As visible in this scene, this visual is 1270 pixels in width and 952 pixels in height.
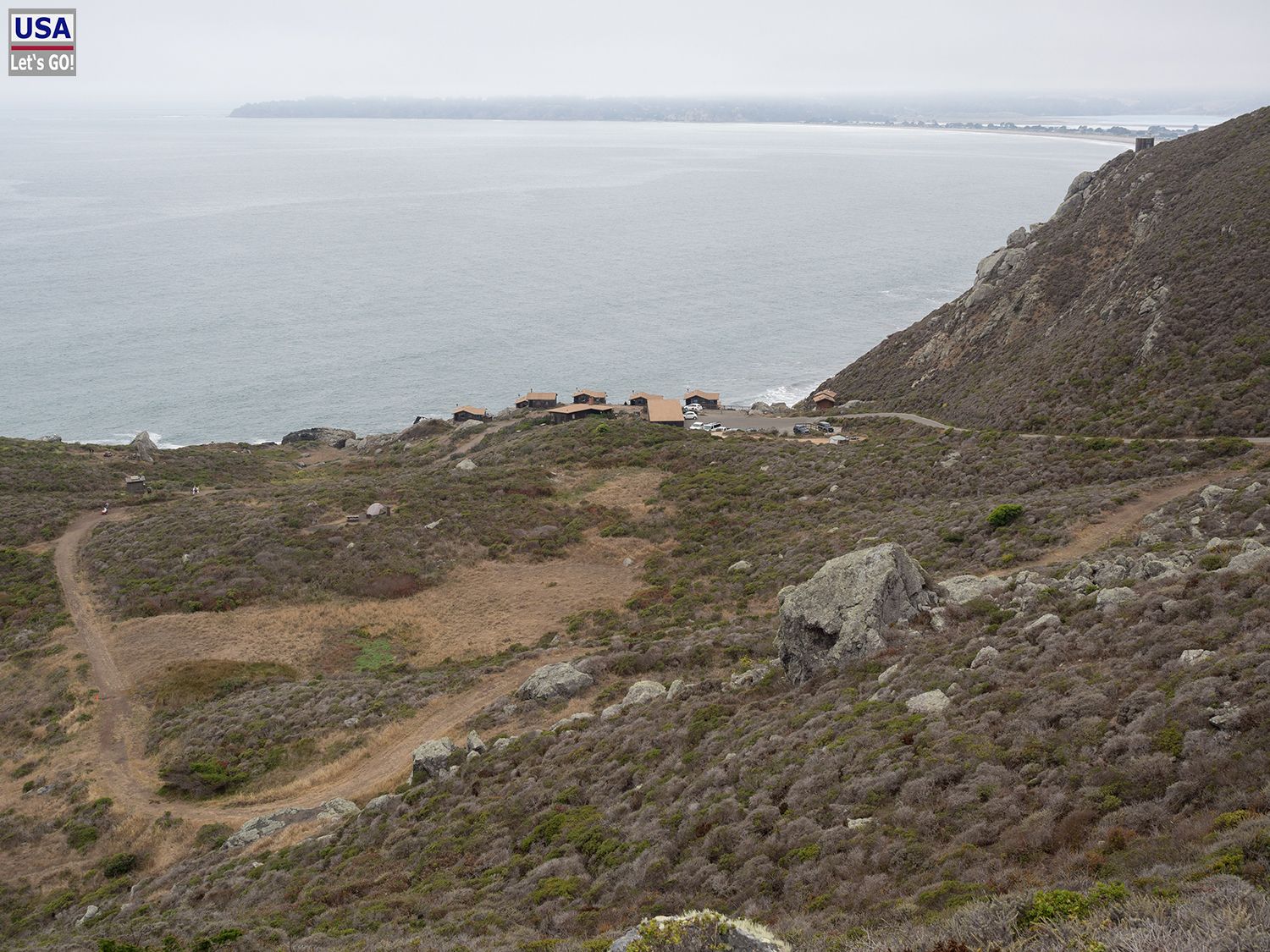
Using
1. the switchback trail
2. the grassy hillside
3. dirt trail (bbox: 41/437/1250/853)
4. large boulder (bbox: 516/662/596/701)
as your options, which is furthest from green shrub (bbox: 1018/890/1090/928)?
the switchback trail

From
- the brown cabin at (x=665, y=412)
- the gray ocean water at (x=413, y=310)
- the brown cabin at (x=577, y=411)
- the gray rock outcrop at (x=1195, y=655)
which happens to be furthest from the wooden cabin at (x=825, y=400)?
the gray rock outcrop at (x=1195, y=655)

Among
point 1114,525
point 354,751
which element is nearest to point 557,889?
point 354,751

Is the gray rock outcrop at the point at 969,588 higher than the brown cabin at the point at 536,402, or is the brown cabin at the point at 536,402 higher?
the gray rock outcrop at the point at 969,588

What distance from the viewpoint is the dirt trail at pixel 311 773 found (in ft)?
82.0

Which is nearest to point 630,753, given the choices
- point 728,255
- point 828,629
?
point 828,629

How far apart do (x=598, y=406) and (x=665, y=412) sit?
249 inches

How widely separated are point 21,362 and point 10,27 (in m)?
46.2

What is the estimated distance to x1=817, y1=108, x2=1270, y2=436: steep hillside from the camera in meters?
40.2

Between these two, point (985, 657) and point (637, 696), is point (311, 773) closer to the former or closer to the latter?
point (637, 696)

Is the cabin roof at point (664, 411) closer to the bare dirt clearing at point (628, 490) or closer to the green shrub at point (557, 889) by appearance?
the bare dirt clearing at point (628, 490)

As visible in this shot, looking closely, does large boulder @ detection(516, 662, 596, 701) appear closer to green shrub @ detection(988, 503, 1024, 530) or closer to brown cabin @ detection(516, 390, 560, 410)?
green shrub @ detection(988, 503, 1024, 530)

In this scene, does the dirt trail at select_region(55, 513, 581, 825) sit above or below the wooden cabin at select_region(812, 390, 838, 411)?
below

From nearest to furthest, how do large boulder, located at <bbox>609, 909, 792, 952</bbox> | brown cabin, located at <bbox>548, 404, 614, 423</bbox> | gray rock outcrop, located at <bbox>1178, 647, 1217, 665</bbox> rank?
large boulder, located at <bbox>609, 909, 792, 952</bbox> → gray rock outcrop, located at <bbox>1178, 647, 1217, 665</bbox> → brown cabin, located at <bbox>548, 404, 614, 423</bbox>

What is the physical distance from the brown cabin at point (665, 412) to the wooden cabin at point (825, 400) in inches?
493
